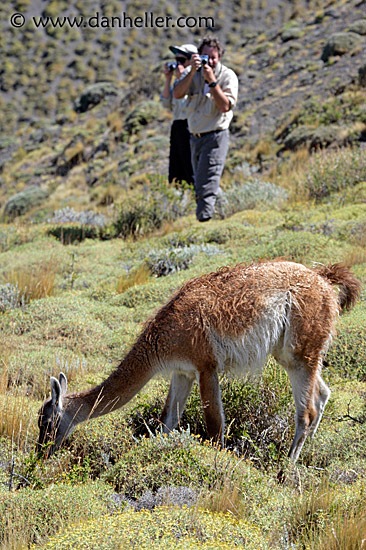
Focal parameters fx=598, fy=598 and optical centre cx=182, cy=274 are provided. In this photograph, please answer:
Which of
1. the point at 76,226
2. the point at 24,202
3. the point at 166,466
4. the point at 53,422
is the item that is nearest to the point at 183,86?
the point at 76,226

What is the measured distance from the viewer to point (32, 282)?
28.5 ft

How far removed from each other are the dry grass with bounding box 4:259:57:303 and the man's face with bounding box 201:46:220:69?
4043 millimetres

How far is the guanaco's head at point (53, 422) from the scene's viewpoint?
429cm

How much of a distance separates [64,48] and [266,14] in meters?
20.0

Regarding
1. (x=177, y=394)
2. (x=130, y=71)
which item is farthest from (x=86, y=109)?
(x=177, y=394)

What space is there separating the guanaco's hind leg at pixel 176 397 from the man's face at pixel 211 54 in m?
6.01

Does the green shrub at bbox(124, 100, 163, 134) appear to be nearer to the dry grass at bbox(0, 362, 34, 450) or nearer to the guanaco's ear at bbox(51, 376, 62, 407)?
the dry grass at bbox(0, 362, 34, 450)

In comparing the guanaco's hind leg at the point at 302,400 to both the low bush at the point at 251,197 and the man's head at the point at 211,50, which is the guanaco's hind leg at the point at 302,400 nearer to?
the man's head at the point at 211,50

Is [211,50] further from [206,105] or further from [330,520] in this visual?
[330,520]

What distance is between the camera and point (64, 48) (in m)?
59.1

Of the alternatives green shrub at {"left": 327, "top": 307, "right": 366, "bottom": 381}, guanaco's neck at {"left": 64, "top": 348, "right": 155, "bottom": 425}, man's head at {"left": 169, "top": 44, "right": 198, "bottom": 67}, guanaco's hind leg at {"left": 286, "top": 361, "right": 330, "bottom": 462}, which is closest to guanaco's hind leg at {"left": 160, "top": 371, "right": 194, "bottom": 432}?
guanaco's neck at {"left": 64, "top": 348, "right": 155, "bottom": 425}

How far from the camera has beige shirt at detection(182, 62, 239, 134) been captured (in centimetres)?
934

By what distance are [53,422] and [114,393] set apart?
48cm

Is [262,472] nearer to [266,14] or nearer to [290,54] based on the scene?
[290,54]
